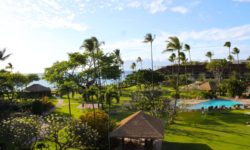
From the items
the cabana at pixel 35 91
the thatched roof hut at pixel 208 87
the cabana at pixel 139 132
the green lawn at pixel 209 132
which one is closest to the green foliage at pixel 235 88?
the thatched roof hut at pixel 208 87

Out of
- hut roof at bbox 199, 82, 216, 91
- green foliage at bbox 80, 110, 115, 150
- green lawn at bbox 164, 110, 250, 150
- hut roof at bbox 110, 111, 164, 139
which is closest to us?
hut roof at bbox 110, 111, 164, 139

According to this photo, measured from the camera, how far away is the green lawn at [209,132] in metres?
28.2

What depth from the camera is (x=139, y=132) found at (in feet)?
81.1

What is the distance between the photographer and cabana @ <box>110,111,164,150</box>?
80.4 ft

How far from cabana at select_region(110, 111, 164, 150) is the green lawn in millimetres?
2509

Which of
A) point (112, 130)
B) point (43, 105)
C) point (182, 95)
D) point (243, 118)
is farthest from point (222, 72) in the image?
point (112, 130)

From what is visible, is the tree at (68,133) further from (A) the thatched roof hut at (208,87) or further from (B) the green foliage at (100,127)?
(A) the thatched roof hut at (208,87)

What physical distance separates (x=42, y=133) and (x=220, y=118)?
2619 cm

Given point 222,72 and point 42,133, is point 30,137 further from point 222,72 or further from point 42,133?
point 222,72

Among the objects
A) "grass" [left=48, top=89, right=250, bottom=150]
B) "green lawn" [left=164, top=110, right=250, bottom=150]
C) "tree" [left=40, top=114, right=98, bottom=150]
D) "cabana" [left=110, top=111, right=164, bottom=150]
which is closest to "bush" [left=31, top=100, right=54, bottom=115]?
"grass" [left=48, top=89, right=250, bottom=150]

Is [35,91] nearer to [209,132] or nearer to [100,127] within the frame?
A: [209,132]

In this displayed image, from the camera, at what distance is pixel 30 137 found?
2380cm

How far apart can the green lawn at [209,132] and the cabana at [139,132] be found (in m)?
2.51

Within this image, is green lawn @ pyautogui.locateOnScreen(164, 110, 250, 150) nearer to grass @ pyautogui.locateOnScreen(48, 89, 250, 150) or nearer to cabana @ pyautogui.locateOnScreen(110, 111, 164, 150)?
grass @ pyautogui.locateOnScreen(48, 89, 250, 150)
